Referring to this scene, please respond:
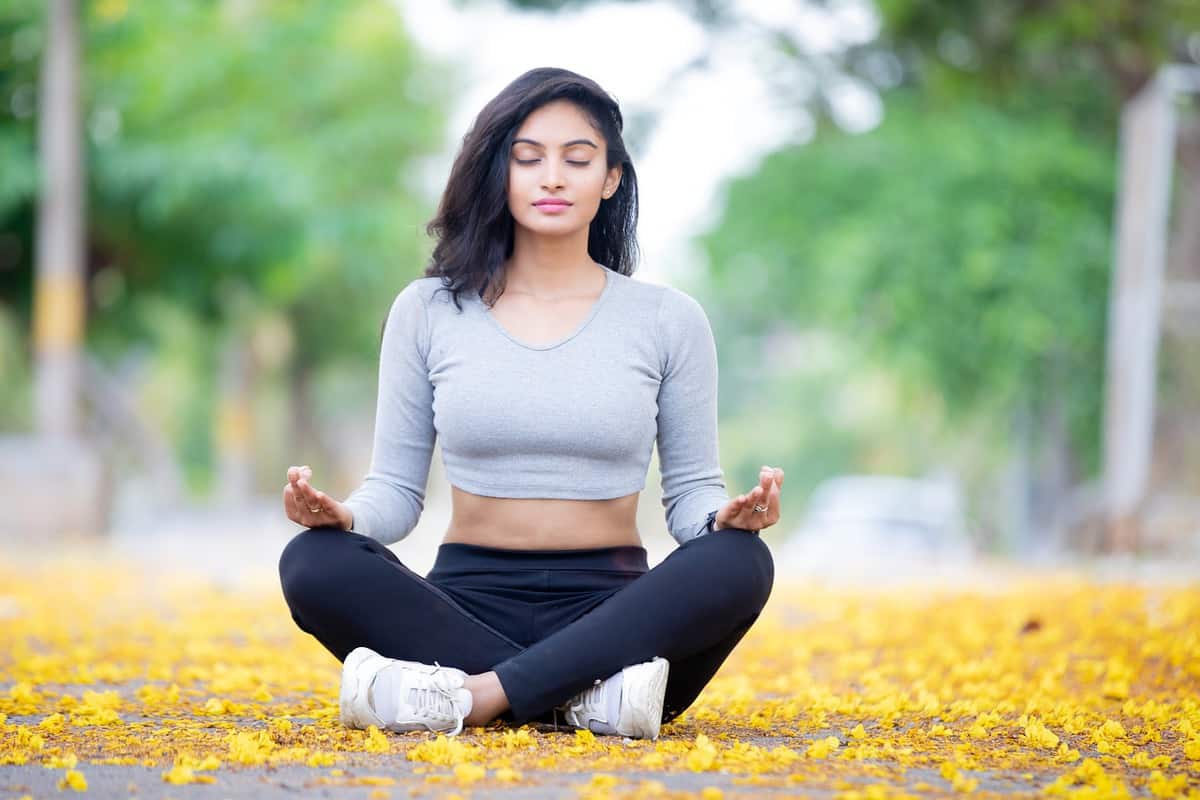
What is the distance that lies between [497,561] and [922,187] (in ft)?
40.2

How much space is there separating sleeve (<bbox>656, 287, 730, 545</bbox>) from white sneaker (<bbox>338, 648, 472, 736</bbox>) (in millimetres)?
695

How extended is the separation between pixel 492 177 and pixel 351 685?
4.09ft

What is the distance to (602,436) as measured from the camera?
12.0 ft

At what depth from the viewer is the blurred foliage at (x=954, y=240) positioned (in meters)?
15.2

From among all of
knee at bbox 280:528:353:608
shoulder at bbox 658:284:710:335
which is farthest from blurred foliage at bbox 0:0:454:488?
knee at bbox 280:528:353:608

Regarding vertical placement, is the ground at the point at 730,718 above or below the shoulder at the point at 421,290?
below

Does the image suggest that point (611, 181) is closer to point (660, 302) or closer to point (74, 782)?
point (660, 302)

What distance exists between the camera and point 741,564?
3.46 m

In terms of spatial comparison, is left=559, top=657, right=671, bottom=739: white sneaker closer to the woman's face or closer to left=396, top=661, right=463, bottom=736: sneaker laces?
left=396, top=661, right=463, bottom=736: sneaker laces

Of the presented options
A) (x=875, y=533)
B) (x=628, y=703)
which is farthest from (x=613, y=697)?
(x=875, y=533)

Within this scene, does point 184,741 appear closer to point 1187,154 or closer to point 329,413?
point 1187,154

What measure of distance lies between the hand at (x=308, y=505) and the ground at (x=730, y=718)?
450 mm

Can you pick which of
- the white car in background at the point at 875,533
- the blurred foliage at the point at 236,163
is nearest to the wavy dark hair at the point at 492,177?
the blurred foliage at the point at 236,163

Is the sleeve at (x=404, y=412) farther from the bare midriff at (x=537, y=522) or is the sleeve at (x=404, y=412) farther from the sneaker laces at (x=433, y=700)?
Answer: the sneaker laces at (x=433, y=700)
